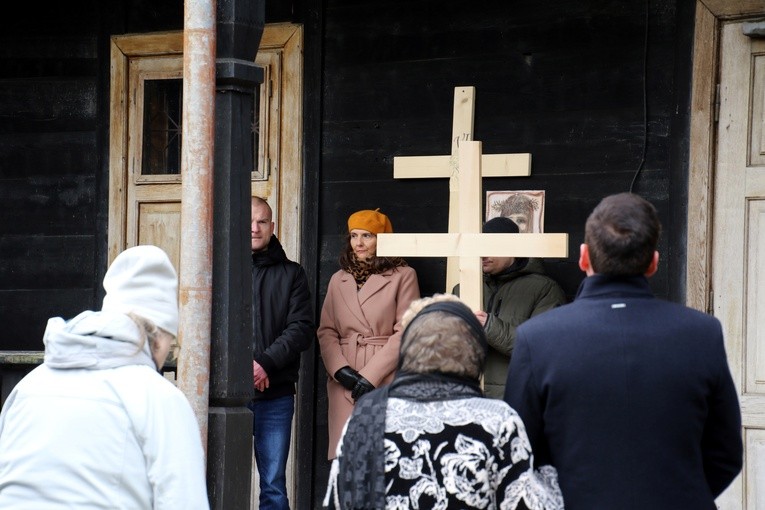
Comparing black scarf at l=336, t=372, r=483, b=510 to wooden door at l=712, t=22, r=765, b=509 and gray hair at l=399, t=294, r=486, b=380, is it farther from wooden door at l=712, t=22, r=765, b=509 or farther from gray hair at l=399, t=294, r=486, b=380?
wooden door at l=712, t=22, r=765, b=509

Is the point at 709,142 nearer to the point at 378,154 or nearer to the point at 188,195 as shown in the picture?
the point at 378,154

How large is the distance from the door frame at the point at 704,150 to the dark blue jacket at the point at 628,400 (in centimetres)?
257

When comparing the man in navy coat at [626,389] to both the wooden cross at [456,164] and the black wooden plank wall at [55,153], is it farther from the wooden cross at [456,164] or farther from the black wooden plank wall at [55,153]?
the black wooden plank wall at [55,153]

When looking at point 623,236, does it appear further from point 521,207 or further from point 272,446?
point 272,446

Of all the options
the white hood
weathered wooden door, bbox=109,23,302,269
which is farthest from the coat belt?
the white hood

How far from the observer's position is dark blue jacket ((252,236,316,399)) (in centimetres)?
574

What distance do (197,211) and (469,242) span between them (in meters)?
1.04

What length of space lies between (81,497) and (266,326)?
10.5 ft

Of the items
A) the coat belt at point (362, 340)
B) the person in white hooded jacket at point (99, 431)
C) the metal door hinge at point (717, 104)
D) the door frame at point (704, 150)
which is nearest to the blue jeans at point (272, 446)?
the coat belt at point (362, 340)

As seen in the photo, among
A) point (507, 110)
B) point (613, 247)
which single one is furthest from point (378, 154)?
point (613, 247)

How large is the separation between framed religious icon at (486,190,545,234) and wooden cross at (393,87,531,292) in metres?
0.11

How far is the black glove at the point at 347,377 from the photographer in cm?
572

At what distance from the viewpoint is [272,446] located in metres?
5.78

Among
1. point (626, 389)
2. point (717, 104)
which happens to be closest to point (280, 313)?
point (717, 104)
